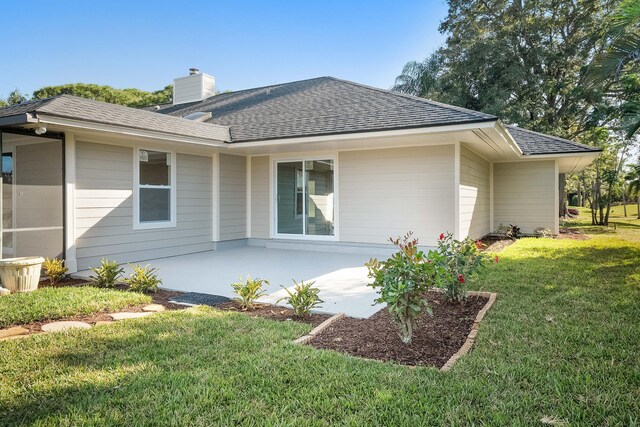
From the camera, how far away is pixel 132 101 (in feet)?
103

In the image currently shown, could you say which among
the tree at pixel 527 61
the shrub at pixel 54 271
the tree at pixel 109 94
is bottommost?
the shrub at pixel 54 271

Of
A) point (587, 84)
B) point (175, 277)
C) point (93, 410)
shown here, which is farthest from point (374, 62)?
point (93, 410)

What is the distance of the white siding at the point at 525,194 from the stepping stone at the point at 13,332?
13.5 metres

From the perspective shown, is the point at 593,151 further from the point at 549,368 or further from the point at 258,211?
the point at 549,368

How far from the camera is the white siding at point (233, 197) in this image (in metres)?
10.1

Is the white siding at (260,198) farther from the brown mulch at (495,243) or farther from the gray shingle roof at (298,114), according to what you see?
the brown mulch at (495,243)

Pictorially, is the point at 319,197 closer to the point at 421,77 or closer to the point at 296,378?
the point at 296,378

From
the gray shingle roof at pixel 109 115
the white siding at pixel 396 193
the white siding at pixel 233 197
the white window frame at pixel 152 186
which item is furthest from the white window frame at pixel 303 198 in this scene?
the white window frame at pixel 152 186

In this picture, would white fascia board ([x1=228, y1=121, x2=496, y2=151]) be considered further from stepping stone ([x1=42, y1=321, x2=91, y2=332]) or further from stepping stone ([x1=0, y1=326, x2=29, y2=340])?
stepping stone ([x1=0, y1=326, x2=29, y2=340])

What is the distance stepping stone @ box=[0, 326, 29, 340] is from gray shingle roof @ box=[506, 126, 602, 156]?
41.5ft

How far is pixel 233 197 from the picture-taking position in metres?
10.5

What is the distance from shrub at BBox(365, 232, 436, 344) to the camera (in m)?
3.31

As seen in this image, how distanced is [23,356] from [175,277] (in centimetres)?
357

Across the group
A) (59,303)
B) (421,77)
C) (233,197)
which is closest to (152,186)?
(233,197)
